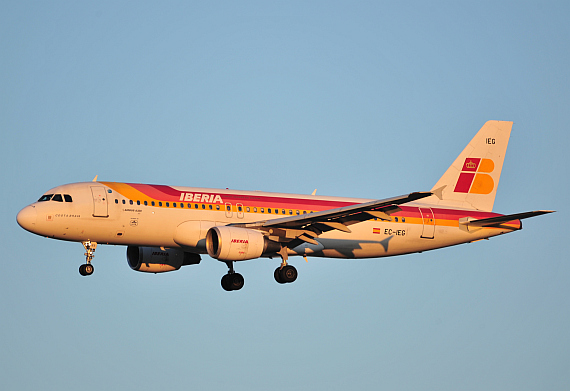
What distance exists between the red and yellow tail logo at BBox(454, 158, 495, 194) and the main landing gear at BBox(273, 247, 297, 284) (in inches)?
476

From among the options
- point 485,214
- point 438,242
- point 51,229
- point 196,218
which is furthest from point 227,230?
point 485,214

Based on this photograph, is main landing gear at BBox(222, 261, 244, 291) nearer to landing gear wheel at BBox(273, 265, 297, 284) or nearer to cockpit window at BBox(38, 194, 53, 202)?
landing gear wheel at BBox(273, 265, 297, 284)

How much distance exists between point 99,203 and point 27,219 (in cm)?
340

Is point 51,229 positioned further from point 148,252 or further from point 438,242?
point 438,242

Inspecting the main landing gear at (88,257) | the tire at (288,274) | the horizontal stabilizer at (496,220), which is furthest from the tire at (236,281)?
the horizontal stabilizer at (496,220)

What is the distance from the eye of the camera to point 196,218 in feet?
138

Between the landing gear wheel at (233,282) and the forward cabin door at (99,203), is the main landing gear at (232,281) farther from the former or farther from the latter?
the forward cabin door at (99,203)

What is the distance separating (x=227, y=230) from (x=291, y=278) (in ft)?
16.0

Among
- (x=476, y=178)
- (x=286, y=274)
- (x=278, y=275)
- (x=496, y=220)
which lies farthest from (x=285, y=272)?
(x=476, y=178)

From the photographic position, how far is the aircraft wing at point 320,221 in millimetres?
39188

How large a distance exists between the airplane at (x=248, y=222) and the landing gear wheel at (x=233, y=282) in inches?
2.4

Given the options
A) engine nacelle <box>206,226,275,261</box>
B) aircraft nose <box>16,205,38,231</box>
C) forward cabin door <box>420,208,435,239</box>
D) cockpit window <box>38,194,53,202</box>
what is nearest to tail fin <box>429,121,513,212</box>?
forward cabin door <box>420,208,435,239</box>

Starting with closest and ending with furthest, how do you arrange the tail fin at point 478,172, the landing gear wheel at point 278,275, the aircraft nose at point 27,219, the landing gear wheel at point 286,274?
the aircraft nose at point 27,219 < the landing gear wheel at point 286,274 < the landing gear wheel at point 278,275 < the tail fin at point 478,172

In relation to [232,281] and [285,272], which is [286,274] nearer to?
[285,272]
